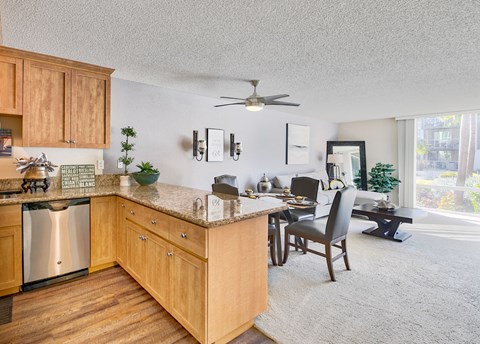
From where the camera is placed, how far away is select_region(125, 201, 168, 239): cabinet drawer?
1998 mm

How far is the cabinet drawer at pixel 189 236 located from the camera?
1.62 metres

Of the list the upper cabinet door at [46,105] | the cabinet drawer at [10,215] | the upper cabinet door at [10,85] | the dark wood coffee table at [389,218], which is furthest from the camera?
the dark wood coffee table at [389,218]

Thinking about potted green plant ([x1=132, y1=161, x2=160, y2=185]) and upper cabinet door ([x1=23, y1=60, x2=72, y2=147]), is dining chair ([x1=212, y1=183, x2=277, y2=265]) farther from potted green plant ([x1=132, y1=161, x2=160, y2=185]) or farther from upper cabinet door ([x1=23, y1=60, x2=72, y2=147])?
upper cabinet door ([x1=23, y1=60, x2=72, y2=147])

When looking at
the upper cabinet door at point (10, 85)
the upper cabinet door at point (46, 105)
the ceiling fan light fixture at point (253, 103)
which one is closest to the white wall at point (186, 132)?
the upper cabinet door at point (46, 105)

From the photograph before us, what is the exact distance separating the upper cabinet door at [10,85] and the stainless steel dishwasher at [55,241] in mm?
978

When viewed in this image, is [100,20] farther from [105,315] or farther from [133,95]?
[105,315]

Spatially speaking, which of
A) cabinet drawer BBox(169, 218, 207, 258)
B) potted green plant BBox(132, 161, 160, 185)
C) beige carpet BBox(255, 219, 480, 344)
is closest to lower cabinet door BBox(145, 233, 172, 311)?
cabinet drawer BBox(169, 218, 207, 258)

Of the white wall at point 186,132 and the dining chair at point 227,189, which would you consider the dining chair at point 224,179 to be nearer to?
the white wall at point 186,132

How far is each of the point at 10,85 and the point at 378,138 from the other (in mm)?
7368

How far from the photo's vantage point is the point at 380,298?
2.38 meters

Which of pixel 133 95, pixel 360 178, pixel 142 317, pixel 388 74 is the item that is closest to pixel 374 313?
pixel 142 317

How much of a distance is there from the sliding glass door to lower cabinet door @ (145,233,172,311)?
665cm

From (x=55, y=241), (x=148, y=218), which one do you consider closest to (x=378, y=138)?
(x=148, y=218)

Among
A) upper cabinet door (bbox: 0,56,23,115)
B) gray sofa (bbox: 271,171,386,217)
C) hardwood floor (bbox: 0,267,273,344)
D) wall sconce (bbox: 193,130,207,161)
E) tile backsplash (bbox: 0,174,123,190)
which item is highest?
upper cabinet door (bbox: 0,56,23,115)
